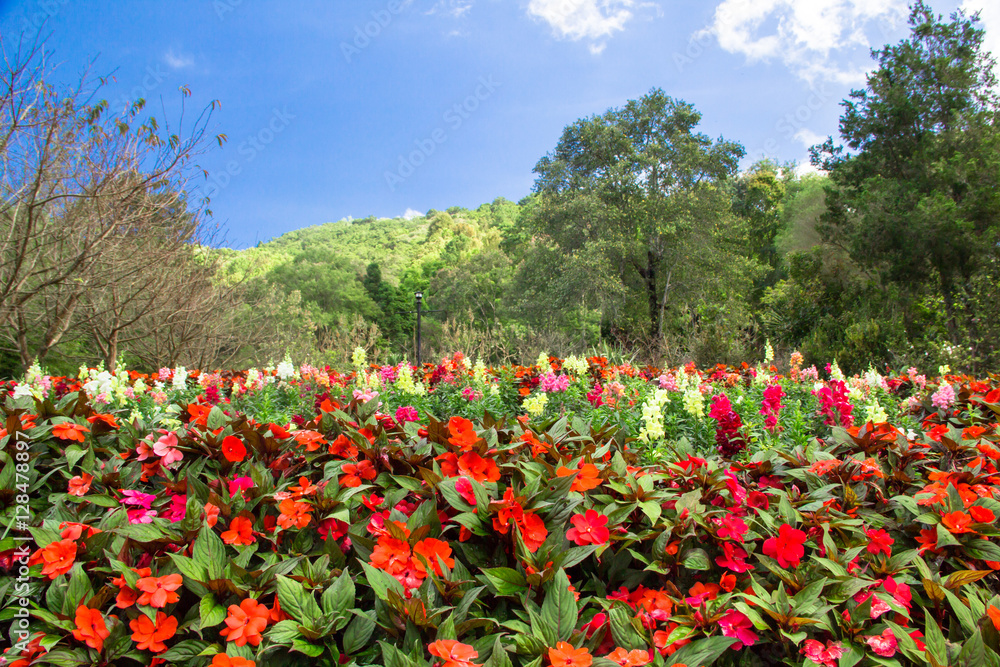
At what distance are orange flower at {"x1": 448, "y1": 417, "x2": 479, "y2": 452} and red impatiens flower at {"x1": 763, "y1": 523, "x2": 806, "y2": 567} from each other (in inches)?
29.6

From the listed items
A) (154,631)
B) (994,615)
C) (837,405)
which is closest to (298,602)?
(154,631)

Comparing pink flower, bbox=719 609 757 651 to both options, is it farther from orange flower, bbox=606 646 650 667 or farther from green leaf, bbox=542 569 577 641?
green leaf, bbox=542 569 577 641

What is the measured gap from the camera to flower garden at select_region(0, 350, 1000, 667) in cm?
102

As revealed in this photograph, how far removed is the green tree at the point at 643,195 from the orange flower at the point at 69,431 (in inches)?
744

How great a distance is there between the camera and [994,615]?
0.99m

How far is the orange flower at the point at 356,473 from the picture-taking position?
1418mm

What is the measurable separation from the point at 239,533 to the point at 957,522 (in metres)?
1.70

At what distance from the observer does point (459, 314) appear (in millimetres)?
30500

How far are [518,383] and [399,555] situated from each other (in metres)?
4.64

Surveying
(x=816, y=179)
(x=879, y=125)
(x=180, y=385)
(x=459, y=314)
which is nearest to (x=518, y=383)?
(x=180, y=385)

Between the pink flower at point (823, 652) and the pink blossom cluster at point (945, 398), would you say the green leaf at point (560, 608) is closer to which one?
the pink flower at point (823, 652)

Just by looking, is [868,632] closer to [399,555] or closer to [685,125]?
[399,555]

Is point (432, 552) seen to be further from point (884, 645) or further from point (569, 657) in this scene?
point (884, 645)

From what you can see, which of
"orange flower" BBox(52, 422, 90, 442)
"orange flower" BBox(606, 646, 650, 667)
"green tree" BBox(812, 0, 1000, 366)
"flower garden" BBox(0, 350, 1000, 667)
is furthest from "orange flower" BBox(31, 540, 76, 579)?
"green tree" BBox(812, 0, 1000, 366)
